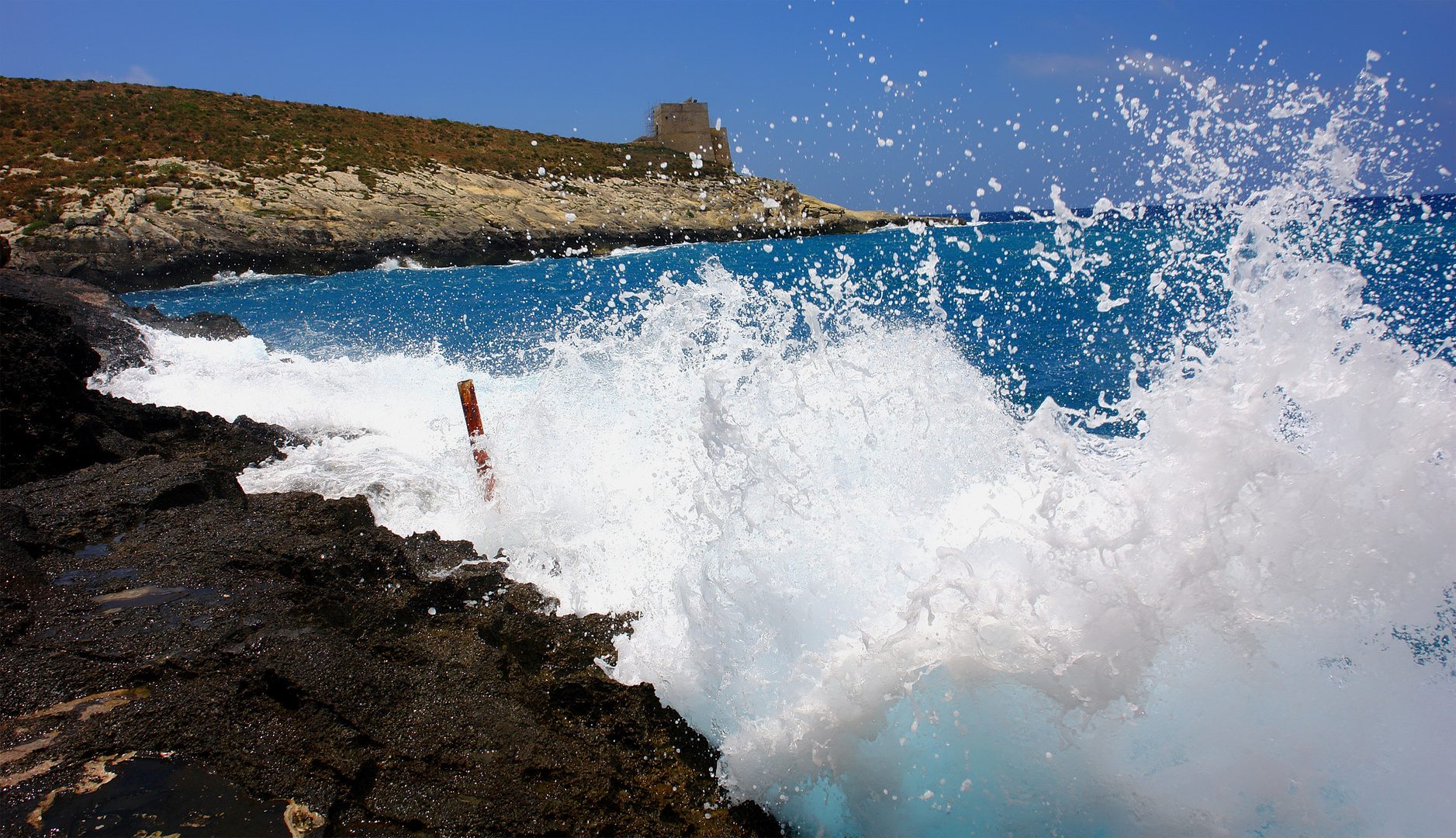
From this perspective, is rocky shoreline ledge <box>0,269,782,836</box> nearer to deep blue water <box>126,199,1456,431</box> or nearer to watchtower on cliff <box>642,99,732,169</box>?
deep blue water <box>126,199,1456,431</box>

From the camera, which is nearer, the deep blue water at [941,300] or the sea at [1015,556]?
the sea at [1015,556]

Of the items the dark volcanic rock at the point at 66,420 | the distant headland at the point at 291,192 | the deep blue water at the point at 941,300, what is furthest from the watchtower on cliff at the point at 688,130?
the dark volcanic rock at the point at 66,420

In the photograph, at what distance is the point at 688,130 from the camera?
195 feet

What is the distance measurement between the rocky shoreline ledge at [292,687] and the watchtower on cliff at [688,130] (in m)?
59.5

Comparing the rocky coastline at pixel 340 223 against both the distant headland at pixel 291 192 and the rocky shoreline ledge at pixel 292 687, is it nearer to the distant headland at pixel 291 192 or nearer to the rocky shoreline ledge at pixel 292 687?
the distant headland at pixel 291 192

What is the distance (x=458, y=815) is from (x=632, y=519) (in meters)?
2.50

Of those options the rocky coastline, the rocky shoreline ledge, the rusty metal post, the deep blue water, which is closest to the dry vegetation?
the rocky coastline

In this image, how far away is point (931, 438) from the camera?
15.6 ft

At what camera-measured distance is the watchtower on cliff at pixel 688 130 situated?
59.0 metres

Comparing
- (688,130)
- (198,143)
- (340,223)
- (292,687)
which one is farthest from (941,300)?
(688,130)

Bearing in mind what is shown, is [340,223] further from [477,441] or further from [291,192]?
[477,441]

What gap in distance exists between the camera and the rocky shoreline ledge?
6.62 feet

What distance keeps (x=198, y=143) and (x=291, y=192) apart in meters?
7.13

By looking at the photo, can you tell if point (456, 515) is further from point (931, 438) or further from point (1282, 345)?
point (1282, 345)
